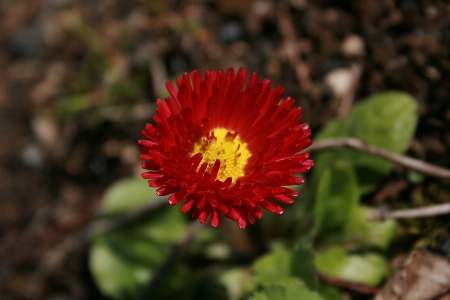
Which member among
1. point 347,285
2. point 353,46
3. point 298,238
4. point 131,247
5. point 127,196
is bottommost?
point 347,285

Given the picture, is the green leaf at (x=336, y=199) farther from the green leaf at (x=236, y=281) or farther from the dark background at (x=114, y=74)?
the green leaf at (x=236, y=281)

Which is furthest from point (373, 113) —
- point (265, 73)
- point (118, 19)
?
point (118, 19)

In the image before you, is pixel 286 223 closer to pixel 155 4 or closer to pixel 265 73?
pixel 265 73

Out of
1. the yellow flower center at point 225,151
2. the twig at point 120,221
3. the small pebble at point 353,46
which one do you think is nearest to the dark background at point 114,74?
the small pebble at point 353,46

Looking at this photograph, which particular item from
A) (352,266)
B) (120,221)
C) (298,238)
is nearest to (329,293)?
(352,266)

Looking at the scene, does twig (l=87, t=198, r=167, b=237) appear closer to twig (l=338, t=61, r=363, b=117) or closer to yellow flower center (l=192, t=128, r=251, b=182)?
yellow flower center (l=192, t=128, r=251, b=182)

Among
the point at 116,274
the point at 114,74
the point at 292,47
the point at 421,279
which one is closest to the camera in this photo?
the point at 421,279

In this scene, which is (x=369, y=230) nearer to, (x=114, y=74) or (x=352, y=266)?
(x=352, y=266)
